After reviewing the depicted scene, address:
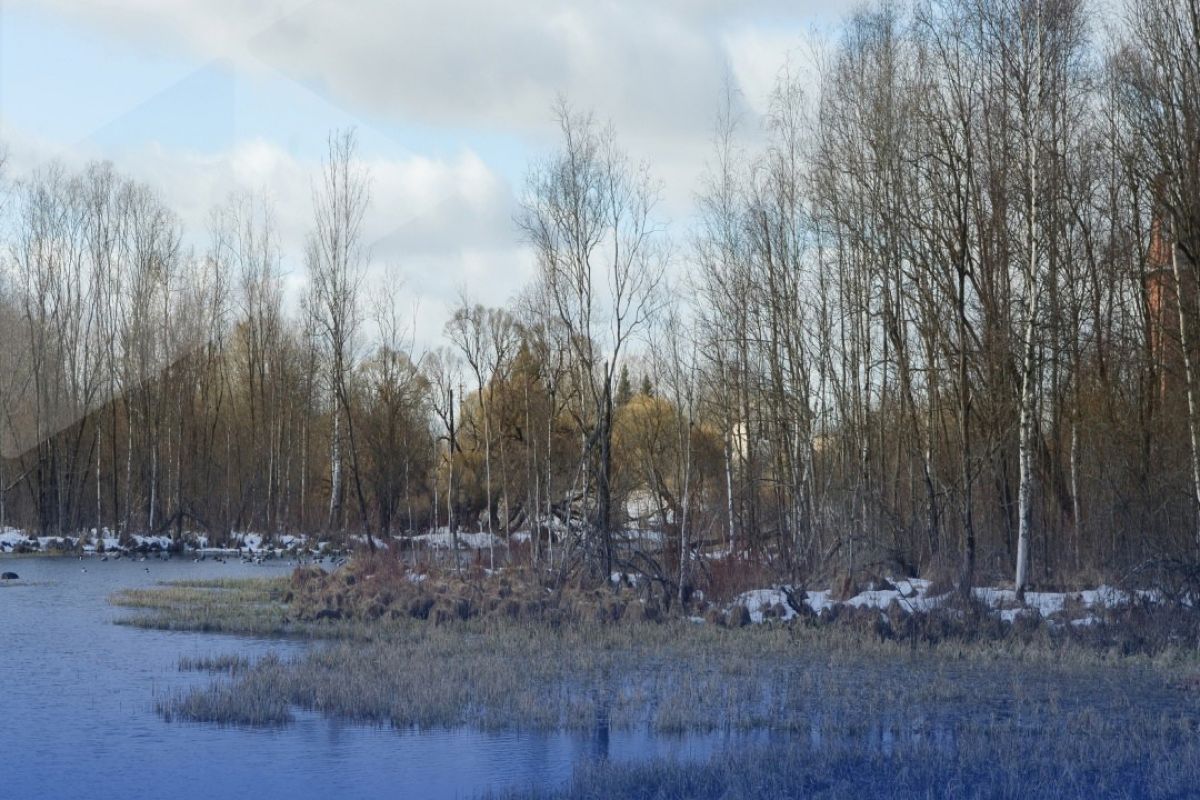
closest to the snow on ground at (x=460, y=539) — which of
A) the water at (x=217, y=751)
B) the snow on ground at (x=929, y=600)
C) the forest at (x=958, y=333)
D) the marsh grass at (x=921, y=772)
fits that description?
the forest at (x=958, y=333)

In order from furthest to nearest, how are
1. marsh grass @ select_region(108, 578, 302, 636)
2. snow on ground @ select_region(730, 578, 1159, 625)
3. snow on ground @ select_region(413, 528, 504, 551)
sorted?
snow on ground @ select_region(413, 528, 504, 551)
marsh grass @ select_region(108, 578, 302, 636)
snow on ground @ select_region(730, 578, 1159, 625)

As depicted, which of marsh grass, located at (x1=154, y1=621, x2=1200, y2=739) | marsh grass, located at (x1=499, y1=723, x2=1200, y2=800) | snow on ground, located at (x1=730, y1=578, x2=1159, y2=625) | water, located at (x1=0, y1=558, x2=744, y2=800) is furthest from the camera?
snow on ground, located at (x1=730, y1=578, x2=1159, y2=625)

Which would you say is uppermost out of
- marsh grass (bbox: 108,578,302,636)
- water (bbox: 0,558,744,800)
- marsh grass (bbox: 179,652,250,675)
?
marsh grass (bbox: 108,578,302,636)

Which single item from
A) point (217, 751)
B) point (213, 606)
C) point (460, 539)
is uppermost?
point (460, 539)

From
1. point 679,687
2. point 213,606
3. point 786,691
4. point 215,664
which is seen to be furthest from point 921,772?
point 213,606

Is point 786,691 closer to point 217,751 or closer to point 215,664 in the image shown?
point 217,751

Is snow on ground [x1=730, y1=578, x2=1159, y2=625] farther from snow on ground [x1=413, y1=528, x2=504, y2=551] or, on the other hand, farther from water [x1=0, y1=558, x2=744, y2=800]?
snow on ground [x1=413, y1=528, x2=504, y2=551]

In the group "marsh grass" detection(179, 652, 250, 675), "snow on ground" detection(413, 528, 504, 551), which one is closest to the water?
"marsh grass" detection(179, 652, 250, 675)

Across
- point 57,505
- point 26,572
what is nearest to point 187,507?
point 57,505

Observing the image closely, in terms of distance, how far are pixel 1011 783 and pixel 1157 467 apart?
476 inches

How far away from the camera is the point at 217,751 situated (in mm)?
8898

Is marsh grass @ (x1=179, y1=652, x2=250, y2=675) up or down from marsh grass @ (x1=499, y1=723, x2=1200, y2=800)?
up

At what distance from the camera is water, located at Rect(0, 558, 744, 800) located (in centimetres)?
788

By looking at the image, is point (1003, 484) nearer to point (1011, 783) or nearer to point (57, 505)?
point (1011, 783)
